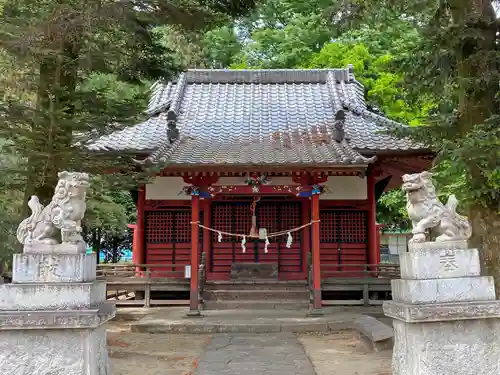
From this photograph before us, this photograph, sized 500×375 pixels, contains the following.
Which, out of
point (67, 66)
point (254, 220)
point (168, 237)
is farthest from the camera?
point (168, 237)

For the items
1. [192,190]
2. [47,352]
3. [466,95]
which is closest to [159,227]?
[192,190]

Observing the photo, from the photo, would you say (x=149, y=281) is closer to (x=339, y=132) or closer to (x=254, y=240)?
(x=254, y=240)

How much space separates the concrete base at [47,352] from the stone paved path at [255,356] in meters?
2.19

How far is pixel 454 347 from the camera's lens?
17.2 feet

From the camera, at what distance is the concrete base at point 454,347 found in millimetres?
5203

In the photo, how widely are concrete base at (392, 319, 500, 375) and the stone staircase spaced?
7.21 metres

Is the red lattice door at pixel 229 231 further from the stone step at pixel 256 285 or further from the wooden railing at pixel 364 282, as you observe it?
the wooden railing at pixel 364 282

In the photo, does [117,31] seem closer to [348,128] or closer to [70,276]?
[70,276]

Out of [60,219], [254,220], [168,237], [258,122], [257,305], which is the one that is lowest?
[257,305]

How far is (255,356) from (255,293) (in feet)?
14.9

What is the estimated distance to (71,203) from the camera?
568 centimetres

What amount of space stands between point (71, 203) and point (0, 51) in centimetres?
464

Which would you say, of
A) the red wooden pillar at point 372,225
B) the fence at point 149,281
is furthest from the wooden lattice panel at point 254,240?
the red wooden pillar at point 372,225

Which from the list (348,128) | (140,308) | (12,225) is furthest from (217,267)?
(12,225)
